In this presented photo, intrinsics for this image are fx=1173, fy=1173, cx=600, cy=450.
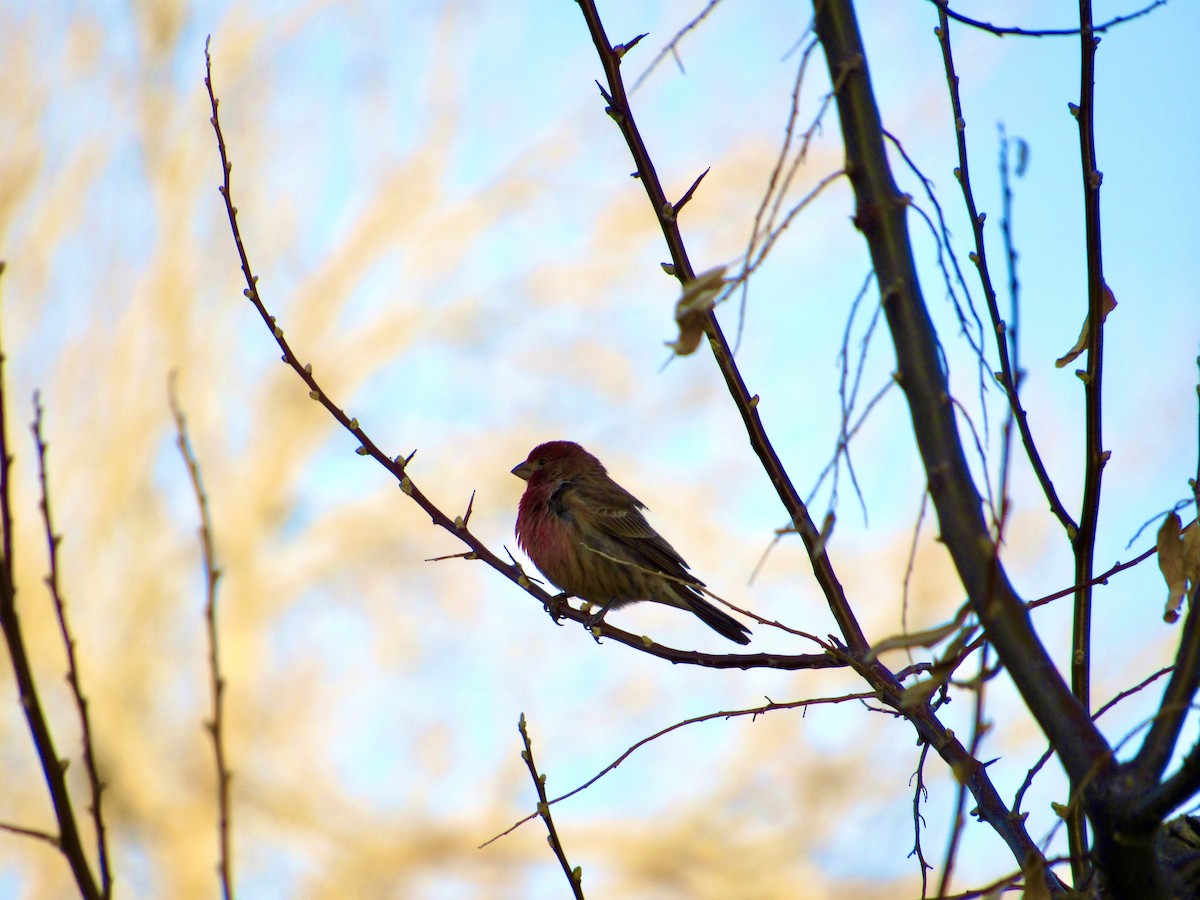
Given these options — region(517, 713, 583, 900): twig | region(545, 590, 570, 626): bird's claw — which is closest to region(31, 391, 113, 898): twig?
region(517, 713, 583, 900): twig

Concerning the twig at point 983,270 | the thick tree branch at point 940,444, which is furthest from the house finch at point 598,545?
the thick tree branch at point 940,444

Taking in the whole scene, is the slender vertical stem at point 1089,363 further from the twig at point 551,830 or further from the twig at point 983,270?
the twig at point 551,830

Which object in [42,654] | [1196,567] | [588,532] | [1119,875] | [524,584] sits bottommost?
[1119,875]

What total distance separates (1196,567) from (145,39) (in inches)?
536

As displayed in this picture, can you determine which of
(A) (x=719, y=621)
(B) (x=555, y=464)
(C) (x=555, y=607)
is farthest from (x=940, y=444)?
(B) (x=555, y=464)

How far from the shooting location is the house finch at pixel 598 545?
536 cm

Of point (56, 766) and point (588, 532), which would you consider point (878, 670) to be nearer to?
point (56, 766)

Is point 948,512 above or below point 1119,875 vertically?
above

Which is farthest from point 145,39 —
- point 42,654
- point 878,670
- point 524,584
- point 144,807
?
point 878,670

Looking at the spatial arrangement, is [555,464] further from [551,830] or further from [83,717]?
[83,717]

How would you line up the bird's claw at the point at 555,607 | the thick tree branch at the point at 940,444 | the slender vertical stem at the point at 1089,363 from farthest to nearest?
the bird's claw at the point at 555,607, the slender vertical stem at the point at 1089,363, the thick tree branch at the point at 940,444

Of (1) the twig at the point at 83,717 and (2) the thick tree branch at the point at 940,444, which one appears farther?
(1) the twig at the point at 83,717

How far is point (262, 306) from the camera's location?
100 inches

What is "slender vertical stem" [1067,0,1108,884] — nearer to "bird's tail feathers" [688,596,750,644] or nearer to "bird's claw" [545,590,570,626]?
"bird's claw" [545,590,570,626]
